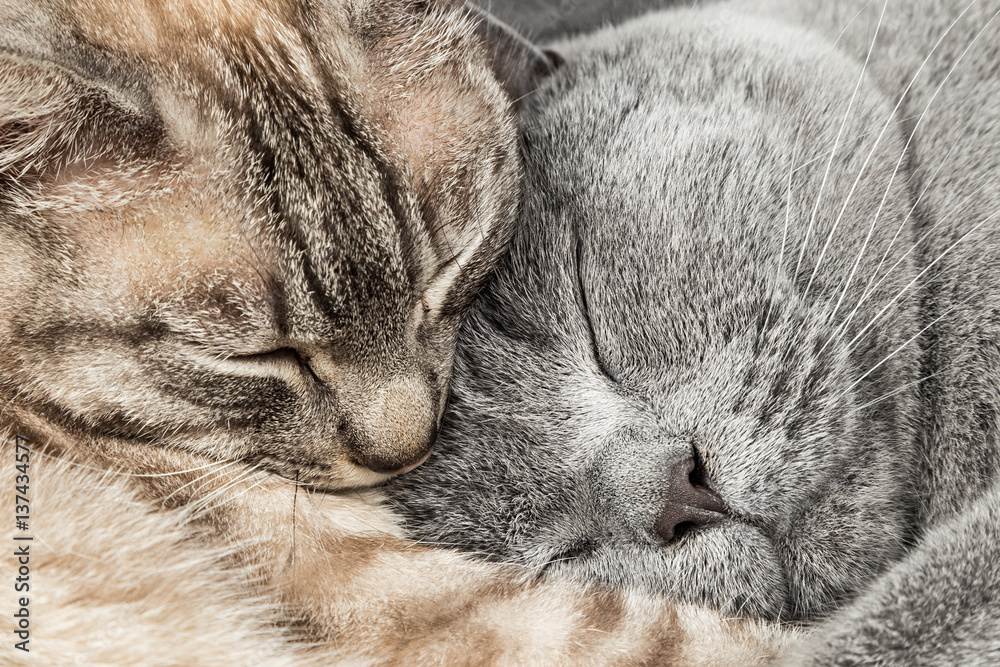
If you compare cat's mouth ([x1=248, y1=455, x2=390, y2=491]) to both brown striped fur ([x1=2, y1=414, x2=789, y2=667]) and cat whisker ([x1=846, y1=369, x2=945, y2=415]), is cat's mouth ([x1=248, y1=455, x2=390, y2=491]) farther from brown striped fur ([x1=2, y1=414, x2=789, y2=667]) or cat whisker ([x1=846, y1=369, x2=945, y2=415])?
cat whisker ([x1=846, y1=369, x2=945, y2=415])

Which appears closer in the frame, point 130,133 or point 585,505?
point 130,133

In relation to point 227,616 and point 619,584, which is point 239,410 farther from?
point 619,584

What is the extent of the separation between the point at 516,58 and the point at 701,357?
2.65ft

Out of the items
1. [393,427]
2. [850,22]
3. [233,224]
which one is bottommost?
[393,427]

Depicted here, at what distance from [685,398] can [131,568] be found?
0.80 m

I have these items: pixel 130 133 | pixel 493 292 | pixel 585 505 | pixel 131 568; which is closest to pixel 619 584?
pixel 585 505

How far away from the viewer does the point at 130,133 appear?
0.99 meters

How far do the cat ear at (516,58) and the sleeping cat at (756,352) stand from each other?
21cm

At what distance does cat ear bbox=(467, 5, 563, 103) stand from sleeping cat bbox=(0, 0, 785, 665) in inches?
13.5

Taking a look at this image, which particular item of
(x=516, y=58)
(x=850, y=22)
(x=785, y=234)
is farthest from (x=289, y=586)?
(x=850, y=22)

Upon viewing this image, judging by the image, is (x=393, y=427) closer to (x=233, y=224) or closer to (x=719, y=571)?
(x=233, y=224)

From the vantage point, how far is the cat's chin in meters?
1.16

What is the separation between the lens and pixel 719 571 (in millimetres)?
1167

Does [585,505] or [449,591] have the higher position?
[585,505]
